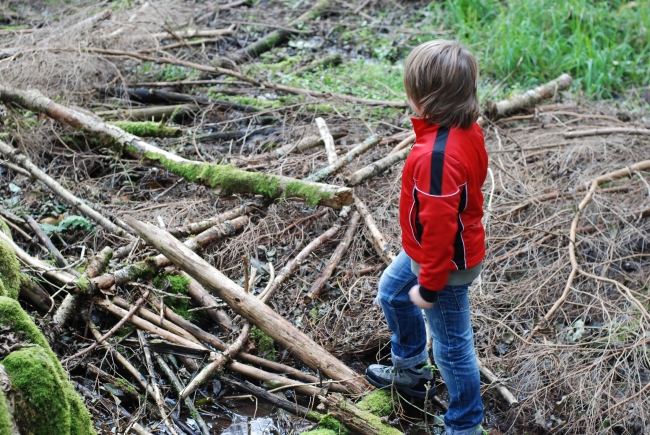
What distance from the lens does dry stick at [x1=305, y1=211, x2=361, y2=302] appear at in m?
4.09

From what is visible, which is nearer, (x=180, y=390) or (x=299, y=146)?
(x=180, y=390)

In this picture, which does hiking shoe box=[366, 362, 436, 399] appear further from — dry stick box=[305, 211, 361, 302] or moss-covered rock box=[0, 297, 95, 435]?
moss-covered rock box=[0, 297, 95, 435]

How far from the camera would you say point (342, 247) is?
4.41 meters

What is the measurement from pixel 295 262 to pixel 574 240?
1905 millimetres

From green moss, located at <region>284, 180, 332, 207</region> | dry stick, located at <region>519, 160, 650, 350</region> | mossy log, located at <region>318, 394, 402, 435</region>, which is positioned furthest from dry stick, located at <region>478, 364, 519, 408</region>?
green moss, located at <region>284, 180, 332, 207</region>

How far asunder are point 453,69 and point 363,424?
172 cm

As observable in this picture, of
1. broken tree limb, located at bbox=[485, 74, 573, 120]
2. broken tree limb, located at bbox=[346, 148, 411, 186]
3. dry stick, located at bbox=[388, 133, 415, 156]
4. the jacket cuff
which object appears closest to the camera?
the jacket cuff

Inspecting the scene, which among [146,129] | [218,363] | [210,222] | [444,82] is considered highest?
[444,82]

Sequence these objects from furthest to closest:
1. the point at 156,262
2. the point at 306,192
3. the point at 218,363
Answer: the point at 306,192
the point at 156,262
the point at 218,363

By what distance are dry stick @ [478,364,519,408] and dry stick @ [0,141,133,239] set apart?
2.53 meters

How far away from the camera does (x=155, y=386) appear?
3252 millimetres

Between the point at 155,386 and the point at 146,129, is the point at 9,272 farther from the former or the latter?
the point at 146,129

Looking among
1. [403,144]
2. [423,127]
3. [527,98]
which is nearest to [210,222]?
[403,144]

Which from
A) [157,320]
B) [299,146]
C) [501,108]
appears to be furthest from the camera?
[501,108]
